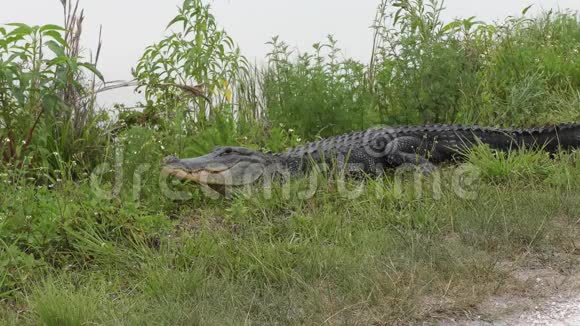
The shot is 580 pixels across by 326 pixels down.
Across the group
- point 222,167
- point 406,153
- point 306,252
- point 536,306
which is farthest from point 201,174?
point 536,306

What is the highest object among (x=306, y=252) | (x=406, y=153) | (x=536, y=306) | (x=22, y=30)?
(x=22, y=30)

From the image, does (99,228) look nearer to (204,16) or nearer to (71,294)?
(71,294)

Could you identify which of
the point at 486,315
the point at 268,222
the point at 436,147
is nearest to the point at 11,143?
the point at 268,222

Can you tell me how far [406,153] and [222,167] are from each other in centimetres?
202

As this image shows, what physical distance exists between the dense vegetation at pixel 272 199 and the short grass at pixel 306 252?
2 centimetres

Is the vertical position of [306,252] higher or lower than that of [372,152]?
lower

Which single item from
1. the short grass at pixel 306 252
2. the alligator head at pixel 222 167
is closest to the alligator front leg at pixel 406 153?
the short grass at pixel 306 252

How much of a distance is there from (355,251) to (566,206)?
6.75ft

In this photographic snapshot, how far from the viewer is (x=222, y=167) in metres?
8.20

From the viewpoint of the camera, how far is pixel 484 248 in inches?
244

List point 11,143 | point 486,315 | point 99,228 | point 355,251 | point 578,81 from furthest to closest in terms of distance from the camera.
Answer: point 578,81 < point 11,143 < point 99,228 < point 355,251 < point 486,315

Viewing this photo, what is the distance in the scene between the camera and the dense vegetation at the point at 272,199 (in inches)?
214

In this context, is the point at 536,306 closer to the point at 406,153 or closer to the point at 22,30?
the point at 406,153

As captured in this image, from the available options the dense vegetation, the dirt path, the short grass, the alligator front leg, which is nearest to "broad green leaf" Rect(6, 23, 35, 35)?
the dense vegetation
